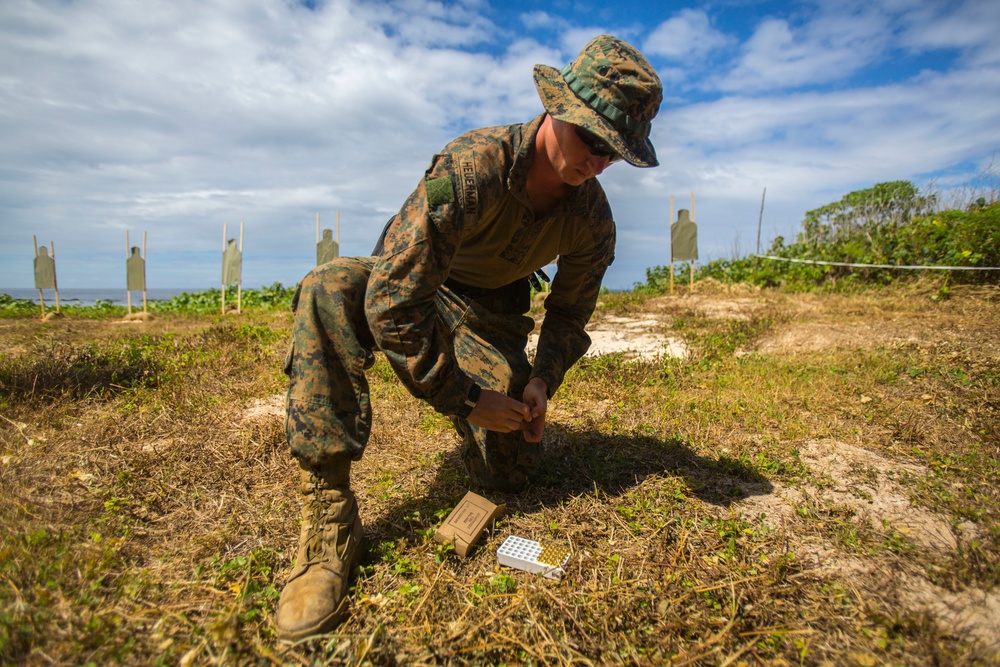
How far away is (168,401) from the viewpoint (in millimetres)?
3268

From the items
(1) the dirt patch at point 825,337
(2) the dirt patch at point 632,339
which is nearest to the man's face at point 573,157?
(2) the dirt patch at point 632,339

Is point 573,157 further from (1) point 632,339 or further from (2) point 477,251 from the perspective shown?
(1) point 632,339

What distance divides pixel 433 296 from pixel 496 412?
0.45m

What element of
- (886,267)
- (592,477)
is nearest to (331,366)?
(592,477)

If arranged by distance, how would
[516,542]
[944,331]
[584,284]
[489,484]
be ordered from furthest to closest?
[944,331], [584,284], [489,484], [516,542]

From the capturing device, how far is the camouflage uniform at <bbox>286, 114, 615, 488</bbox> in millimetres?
1760

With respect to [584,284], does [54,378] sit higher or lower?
lower

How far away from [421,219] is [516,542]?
1126 millimetres

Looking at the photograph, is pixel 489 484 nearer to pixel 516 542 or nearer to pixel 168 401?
pixel 516 542

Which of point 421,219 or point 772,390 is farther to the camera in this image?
point 772,390

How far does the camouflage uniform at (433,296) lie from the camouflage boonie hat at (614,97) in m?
0.23

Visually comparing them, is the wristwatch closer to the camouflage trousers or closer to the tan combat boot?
the camouflage trousers

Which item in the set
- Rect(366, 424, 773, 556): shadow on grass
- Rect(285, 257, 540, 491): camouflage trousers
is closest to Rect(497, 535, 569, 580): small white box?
Rect(366, 424, 773, 556): shadow on grass

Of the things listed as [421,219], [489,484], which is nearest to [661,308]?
[489,484]
